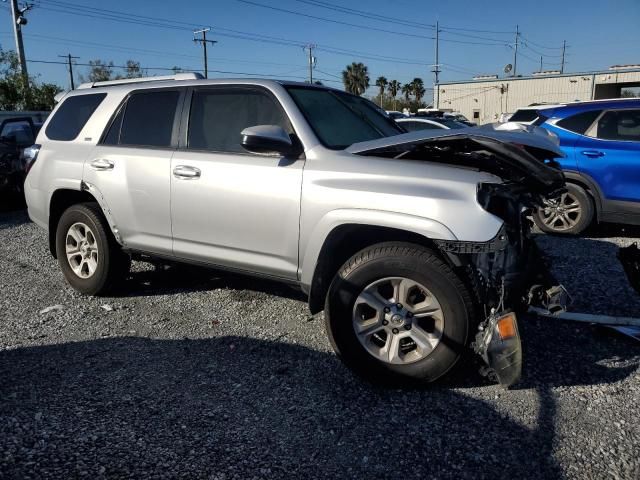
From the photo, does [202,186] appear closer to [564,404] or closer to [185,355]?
[185,355]

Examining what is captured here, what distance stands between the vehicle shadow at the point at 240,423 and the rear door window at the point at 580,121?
5.02 metres

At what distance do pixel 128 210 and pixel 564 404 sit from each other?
11.4 ft

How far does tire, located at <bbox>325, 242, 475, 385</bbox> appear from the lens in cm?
310

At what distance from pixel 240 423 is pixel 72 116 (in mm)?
3568

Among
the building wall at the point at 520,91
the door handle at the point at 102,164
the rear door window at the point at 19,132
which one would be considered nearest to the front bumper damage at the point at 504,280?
the door handle at the point at 102,164

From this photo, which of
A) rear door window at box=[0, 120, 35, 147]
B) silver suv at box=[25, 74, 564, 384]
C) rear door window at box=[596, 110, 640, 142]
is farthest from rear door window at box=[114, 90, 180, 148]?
rear door window at box=[0, 120, 35, 147]

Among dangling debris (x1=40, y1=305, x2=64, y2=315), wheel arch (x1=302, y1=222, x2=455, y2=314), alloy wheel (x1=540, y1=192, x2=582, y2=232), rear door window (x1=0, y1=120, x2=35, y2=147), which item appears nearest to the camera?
wheel arch (x1=302, y1=222, x2=455, y2=314)

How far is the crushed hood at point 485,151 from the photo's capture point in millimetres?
3152

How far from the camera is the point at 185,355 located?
3.78m

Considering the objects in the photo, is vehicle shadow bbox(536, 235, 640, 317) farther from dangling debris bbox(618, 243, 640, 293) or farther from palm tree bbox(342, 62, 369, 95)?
palm tree bbox(342, 62, 369, 95)

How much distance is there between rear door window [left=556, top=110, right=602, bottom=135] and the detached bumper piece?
16.5 ft

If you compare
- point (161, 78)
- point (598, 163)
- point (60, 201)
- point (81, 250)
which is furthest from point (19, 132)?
point (598, 163)

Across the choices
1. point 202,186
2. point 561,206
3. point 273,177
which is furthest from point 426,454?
point 561,206

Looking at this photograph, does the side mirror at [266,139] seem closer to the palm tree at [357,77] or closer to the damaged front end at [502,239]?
the damaged front end at [502,239]
